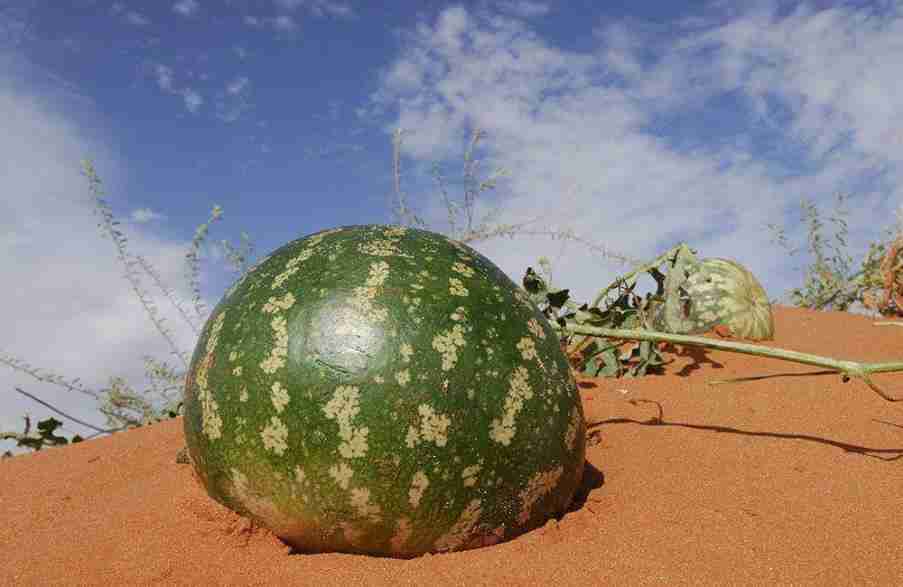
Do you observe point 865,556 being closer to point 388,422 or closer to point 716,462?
point 716,462

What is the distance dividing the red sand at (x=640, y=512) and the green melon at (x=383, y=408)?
170 mm

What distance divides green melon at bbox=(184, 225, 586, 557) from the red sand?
170 millimetres

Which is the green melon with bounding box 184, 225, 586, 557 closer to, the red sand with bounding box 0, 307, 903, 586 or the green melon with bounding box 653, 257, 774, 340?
the red sand with bounding box 0, 307, 903, 586

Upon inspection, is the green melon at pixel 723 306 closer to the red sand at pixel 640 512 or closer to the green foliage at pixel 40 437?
the red sand at pixel 640 512

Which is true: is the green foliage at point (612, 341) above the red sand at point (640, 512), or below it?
above

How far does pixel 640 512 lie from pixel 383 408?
139cm

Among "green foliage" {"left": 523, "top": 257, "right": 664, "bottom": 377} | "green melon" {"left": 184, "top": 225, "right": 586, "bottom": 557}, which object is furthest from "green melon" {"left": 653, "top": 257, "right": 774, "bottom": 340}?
"green melon" {"left": 184, "top": 225, "right": 586, "bottom": 557}

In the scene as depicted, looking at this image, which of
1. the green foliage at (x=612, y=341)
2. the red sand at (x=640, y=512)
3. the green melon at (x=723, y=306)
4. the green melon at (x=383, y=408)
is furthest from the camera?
the green melon at (x=723, y=306)

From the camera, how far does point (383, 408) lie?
2689mm

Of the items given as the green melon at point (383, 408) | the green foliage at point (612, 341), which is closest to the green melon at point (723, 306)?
the green foliage at point (612, 341)

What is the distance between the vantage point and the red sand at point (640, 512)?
9.25ft

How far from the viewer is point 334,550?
9.62 feet

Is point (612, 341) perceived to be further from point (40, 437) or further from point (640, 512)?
point (40, 437)

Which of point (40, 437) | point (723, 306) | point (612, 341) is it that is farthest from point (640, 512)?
point (40, 437)
